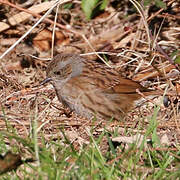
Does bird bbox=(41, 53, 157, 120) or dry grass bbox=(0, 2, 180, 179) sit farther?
bird bbox=(41, 53, 157, 120)

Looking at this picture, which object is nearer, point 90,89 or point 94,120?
point 94,120

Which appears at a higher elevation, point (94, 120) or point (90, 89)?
point (94, 120)

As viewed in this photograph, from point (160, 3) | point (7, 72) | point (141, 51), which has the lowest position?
point (141, 51)

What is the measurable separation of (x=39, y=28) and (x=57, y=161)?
3.42 metres

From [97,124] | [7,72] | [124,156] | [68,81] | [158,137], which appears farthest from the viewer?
[7,72]

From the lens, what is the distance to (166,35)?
6.41 metres

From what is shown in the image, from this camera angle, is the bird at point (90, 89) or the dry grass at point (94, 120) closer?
the dry grass at point (94, 120)

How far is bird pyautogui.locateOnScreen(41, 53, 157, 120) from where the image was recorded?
493 centimetres

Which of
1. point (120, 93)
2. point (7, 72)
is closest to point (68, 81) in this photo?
point (120, 93)

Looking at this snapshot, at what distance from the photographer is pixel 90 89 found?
502 cm

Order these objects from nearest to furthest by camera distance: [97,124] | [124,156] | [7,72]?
[124,156]
[97,124]
[7,72]

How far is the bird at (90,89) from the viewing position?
16.2 feet

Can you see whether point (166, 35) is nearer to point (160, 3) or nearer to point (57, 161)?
point (160, 3)

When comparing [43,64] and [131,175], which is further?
[43,64]
